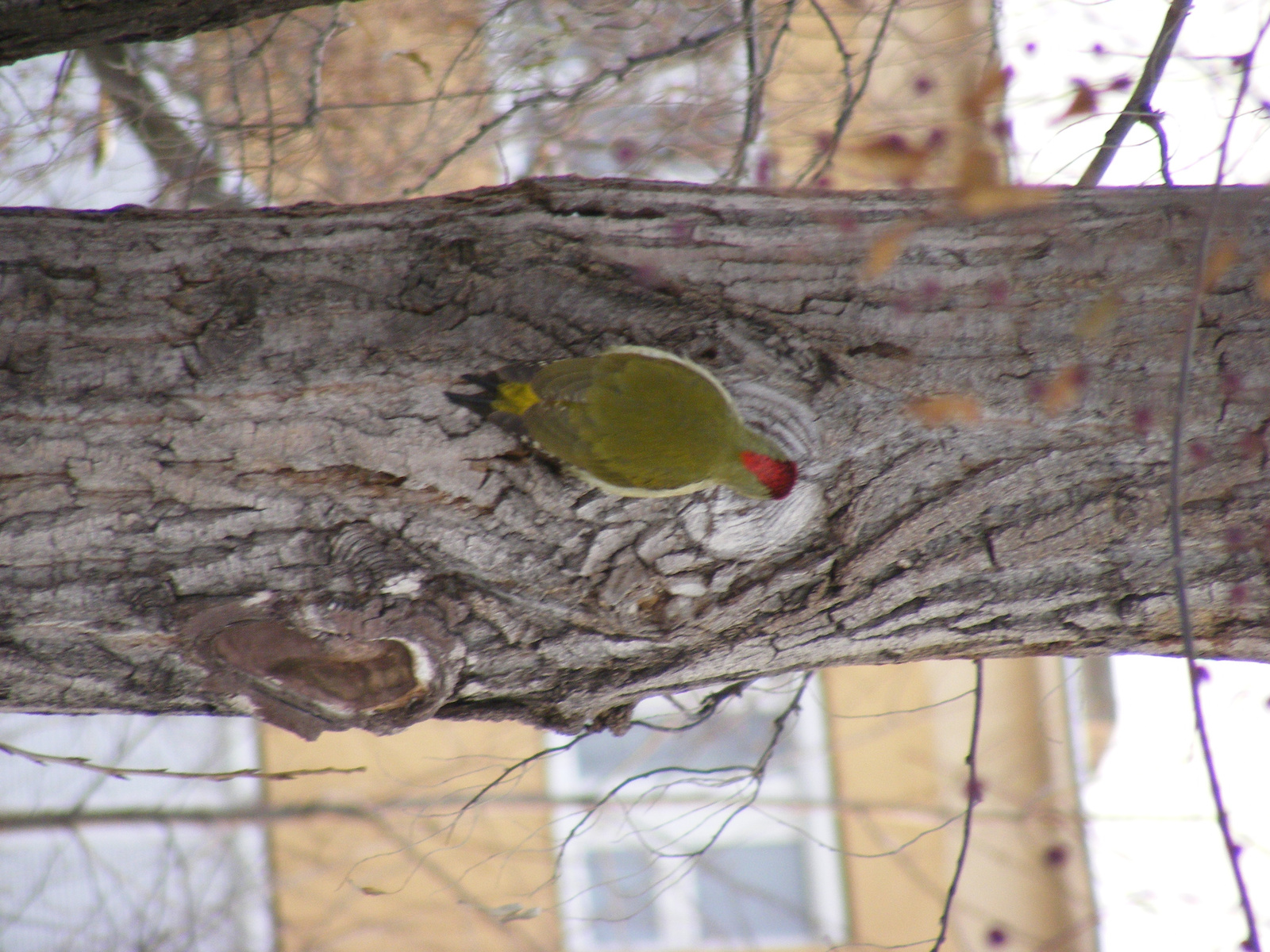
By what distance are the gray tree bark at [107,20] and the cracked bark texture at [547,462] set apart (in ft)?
1.19

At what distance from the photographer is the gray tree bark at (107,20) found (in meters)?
1.62

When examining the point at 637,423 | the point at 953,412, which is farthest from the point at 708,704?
the point at 953,412

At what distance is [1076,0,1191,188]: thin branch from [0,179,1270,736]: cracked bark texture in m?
0.27

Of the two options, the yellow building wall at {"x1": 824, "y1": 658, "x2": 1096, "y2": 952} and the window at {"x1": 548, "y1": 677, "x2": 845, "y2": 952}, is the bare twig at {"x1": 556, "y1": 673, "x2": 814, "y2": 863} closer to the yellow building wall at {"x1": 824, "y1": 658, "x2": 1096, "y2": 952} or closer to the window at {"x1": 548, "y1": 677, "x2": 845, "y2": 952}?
the window at {"x1": 548, "y1": 677, "x2": 845, "y2": 952}

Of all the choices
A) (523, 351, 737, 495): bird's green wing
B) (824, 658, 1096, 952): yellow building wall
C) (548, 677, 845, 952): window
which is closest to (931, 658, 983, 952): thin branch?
(523, 351, 737, 495): bird's green wing

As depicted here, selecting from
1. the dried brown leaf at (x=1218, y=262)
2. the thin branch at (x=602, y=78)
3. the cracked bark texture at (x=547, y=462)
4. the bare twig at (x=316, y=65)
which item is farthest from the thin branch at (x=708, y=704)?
the bare twig at (x=316, y=65)

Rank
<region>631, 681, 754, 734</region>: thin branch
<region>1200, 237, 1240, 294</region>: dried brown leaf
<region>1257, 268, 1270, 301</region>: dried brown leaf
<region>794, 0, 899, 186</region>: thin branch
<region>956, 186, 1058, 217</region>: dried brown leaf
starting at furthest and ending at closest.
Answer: <region>794, 0, 899, 186</region>: thin branch
<region>631, 681, 754, 734</region>: thin branch
<region>1257, 268, 1270, 301</region>: dried brown leaf
<region>1200, 237, 1240, 294</region>: dried brown leaf
<region>956, 186, 1058, 217</region>: dried brown leaf

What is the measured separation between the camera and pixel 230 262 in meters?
1.58

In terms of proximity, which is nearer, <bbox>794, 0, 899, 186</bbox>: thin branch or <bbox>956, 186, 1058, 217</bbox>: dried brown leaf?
<bbox>956, 186, 1058, 217</bbox>: dried brown leaf

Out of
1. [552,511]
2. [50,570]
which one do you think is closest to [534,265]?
[552,511]

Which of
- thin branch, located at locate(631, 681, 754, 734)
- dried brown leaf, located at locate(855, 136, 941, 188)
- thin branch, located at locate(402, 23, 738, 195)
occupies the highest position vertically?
thin branch, located at locate(402, 23, 738, 195)

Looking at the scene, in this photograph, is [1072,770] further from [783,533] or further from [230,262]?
[230,262]

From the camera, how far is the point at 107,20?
1658 mm

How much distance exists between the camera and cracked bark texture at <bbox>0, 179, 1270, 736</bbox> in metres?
1.50
